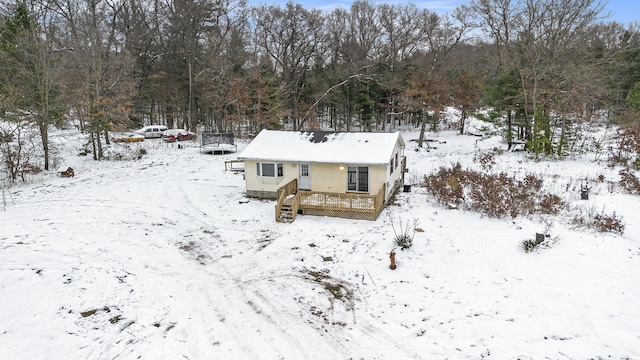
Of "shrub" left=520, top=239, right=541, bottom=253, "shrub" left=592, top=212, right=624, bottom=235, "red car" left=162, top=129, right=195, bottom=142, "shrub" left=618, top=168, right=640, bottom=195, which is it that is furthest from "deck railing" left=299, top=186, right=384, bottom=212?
"red car" left=162, top=129, right=195, bottom=142

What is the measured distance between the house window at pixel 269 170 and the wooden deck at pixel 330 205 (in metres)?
1.89

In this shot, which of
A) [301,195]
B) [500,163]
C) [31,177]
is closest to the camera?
[301,195]

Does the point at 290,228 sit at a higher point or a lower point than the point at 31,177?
lower

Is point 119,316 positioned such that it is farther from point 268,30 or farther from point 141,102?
point 141,102

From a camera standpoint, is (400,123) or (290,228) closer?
(290,228)

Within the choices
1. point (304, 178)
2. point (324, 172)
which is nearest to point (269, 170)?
point (304, 178)

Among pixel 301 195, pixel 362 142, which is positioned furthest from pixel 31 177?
pixel 362 142

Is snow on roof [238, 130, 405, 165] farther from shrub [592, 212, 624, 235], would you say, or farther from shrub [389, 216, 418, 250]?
shrub [592, 212, 624, 235]

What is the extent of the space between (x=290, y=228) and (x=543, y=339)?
961cm

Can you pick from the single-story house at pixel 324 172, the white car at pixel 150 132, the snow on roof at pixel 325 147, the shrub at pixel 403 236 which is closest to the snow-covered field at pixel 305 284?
the shrub at pixel 403 236

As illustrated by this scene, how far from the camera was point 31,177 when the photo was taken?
73.6 feet

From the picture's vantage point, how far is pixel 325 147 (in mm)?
18516

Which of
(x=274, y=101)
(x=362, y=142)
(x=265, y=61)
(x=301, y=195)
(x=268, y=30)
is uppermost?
(x=268, y=30)

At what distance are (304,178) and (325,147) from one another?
193 centimetres
